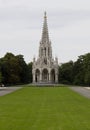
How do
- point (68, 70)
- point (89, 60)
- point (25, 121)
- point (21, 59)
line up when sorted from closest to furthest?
point (25, 121)
point (89, 60)
point (21, 59)
point (68, 70)

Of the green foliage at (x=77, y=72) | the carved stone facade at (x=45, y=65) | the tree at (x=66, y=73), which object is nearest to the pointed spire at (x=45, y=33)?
the carved stone facade at (x=45, y=65)

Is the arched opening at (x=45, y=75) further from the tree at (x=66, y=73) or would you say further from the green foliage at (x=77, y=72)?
the tree at (x=66, y=73)

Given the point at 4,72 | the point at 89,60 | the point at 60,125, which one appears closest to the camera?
the point at 60,125

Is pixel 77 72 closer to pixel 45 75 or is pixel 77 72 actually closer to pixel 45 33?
pixel 45 75

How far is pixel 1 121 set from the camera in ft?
59.4

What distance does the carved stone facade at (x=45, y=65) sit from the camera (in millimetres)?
139500

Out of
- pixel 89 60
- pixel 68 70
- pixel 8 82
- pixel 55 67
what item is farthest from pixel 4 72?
pixel 68 70

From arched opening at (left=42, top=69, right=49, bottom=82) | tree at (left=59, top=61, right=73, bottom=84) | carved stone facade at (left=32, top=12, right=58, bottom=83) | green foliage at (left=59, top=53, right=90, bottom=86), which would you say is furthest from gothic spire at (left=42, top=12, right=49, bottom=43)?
tree at (left=59, top=61, right=73, bottom=84)

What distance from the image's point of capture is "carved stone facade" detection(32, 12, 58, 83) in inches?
5492

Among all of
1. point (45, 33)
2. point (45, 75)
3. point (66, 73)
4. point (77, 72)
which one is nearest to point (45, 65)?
point (45, 75)

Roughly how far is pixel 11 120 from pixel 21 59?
12107 centimetres

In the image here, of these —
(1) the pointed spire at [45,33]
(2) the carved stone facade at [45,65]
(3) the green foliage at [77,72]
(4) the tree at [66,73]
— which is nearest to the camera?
(3) the green foliage at [77,72]

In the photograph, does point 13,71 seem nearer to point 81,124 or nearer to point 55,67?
point 55,67

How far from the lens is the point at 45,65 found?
13975cm
